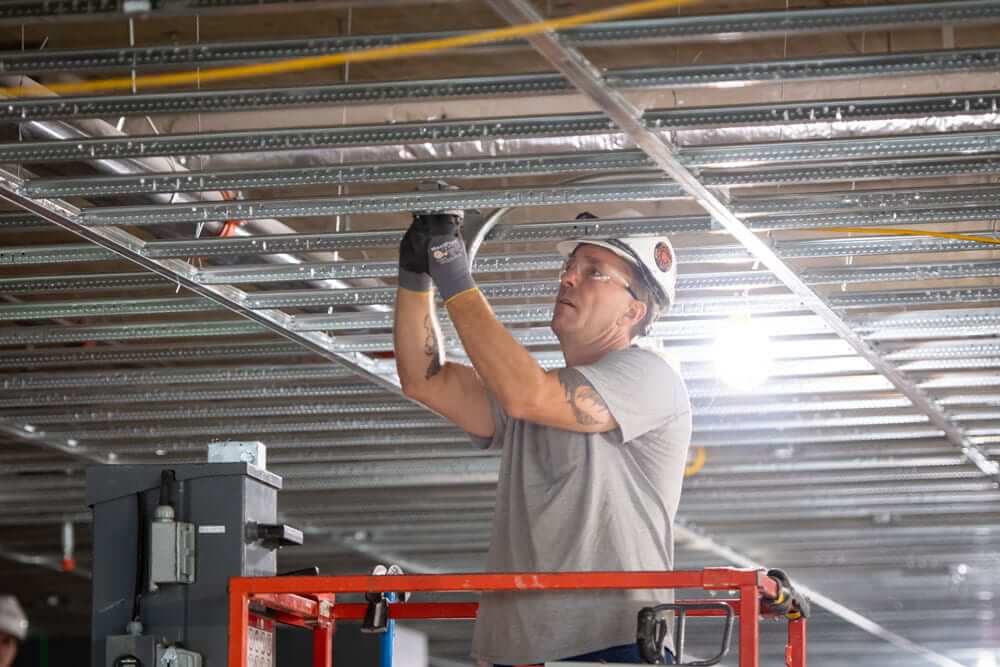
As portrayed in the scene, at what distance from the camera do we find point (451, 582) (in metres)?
3.84

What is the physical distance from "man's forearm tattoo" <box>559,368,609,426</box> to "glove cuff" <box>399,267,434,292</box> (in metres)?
0.52

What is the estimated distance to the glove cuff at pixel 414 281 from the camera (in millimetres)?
4348

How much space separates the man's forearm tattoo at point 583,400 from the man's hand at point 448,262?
34cm

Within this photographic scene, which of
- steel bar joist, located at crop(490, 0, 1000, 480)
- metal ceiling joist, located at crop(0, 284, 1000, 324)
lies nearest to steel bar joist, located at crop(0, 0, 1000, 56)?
steel bar joist, located at crop(490, 0, 1000, 480)

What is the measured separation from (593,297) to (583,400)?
49 centimetres

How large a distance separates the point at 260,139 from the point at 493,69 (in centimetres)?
125

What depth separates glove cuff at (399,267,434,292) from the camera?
4348mm

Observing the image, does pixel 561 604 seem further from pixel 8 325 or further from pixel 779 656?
pixel 779 656

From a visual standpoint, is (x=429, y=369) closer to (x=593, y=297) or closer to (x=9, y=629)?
(x=593, y=297)

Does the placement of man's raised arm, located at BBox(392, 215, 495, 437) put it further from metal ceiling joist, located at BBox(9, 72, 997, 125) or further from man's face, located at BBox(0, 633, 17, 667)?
man's face, located at BBox(0, 633, 17, 667)

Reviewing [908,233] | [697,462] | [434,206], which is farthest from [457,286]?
[697,462]

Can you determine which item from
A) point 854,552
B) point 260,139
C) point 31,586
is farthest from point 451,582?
point 31,586

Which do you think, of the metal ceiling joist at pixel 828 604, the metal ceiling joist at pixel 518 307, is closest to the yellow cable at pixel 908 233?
the metal ceiling joist at pixel 518 307

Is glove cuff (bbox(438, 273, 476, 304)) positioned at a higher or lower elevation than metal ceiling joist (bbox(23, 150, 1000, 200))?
lower
